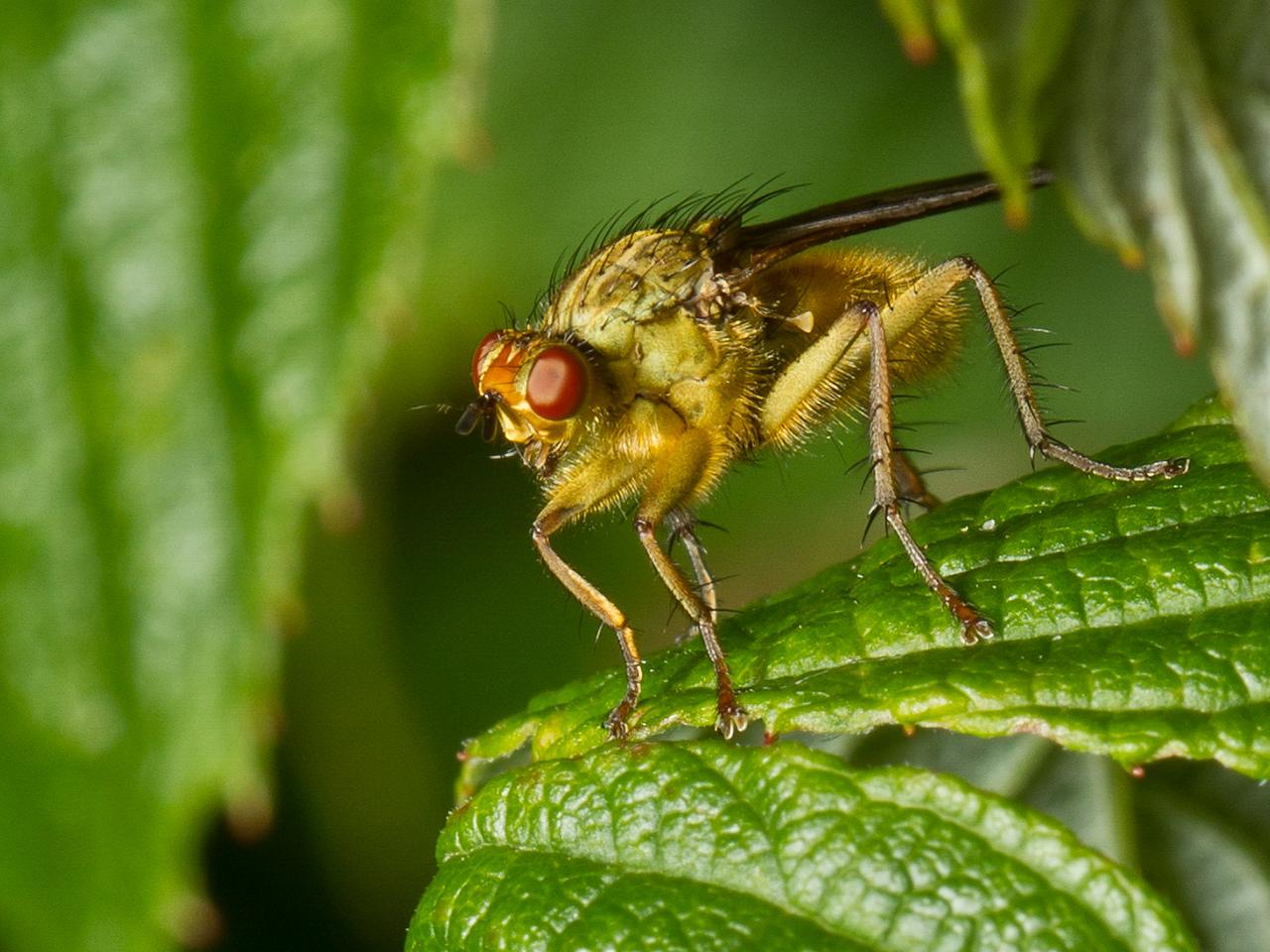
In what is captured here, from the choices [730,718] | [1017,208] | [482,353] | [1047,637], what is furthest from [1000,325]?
[1017,208]

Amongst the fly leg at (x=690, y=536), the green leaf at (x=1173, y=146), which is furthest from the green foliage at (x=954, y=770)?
the fly leg at (x=690, y=536)

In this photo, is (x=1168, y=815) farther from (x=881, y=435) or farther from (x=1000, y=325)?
(x=1000, y=325)

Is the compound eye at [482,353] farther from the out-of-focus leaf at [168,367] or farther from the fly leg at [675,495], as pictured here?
the out-of-focus leaf at [168,367]

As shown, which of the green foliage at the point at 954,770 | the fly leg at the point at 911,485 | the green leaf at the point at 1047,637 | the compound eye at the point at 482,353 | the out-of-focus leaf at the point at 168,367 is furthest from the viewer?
the fly leg at the point at 911,485

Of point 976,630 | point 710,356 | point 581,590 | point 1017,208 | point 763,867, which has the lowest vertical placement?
point 763,867

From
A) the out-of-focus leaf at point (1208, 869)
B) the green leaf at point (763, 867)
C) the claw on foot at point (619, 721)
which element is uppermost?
the claw on foot at point (619, 721)

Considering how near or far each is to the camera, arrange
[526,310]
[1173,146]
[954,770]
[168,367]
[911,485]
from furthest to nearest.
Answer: [526,310] < [911,485] < [168,367] < [954,770] < [1173,146]
